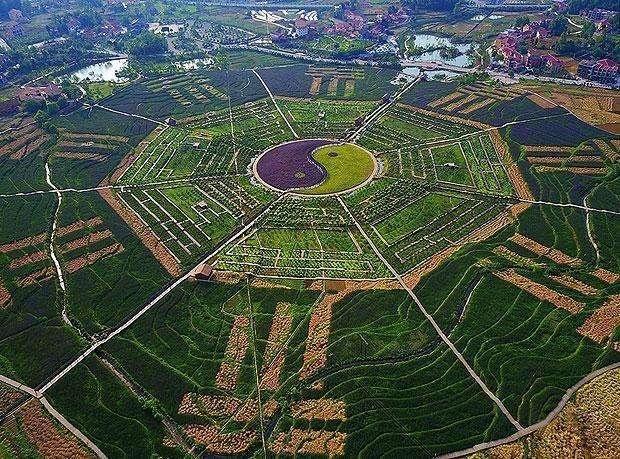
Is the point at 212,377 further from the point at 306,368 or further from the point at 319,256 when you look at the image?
the point at 319,256

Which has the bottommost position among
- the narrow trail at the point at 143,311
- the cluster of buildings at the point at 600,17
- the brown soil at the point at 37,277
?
the narrow trail at the point at 143,311

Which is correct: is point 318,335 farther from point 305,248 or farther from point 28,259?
point 28,259

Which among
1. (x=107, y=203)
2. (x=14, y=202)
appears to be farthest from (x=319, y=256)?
(x=14, y=202)

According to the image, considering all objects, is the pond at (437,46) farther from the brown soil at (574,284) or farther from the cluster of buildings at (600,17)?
the brown soil at (574,284)

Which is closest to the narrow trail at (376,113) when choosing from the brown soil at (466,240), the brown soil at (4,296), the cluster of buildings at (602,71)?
the brown soil at (466,240)

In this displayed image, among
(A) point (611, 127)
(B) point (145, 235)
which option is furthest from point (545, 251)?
(B) point (145, 235)

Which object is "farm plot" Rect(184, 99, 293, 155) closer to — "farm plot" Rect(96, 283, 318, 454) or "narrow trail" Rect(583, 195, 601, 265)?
"farm plot" Rect(96, 283, 318, 454)
